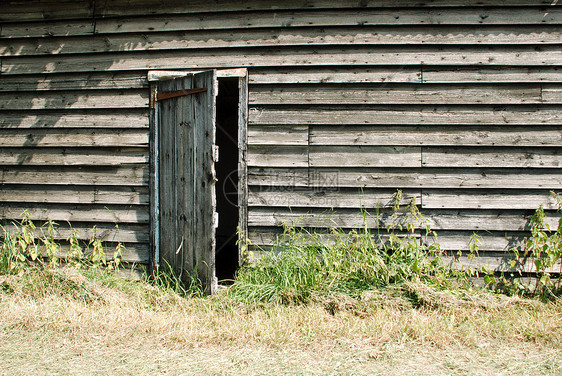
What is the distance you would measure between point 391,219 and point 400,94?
4.39 ft

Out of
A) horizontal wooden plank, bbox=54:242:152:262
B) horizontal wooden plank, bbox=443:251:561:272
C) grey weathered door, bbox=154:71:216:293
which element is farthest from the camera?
horizontal wooden plank, bbox=54:242:152:262

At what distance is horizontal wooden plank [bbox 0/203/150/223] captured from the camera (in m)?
4.20

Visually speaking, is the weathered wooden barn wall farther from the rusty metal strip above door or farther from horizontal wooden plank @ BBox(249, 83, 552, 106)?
the rusty metal strip above door

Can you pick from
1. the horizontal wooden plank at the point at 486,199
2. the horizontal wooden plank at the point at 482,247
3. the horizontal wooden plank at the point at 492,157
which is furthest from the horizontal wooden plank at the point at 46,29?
the horizontal wooden plank at the point at 486,199

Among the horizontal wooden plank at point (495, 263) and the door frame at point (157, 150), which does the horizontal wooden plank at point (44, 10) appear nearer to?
the door frame at point (157, 150)

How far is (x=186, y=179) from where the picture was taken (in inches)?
155

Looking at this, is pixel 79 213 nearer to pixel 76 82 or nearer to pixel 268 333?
pixel 76 82

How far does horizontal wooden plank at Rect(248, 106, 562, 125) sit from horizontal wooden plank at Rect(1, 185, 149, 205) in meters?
1.57

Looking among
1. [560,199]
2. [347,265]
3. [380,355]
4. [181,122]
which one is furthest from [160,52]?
[560,199]

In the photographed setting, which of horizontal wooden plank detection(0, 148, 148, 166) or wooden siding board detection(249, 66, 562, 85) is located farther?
horizontal wooden plank detection(0, 148, 148, 166)

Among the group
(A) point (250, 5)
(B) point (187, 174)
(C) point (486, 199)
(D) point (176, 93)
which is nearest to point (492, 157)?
(C) point (486, 199)

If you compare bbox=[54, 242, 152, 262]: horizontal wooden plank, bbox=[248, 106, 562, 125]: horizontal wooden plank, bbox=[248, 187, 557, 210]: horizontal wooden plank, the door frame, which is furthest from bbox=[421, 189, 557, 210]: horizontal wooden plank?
bbox=[54, 242, 152, 262]: horizontal wooden plank

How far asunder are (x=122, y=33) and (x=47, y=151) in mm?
1618

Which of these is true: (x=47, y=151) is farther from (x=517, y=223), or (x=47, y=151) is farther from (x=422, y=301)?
(x=517, y=223)
